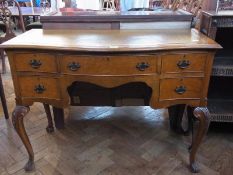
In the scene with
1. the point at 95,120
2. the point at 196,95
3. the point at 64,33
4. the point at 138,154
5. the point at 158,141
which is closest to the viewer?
the point at 196,95

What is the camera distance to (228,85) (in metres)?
1.80

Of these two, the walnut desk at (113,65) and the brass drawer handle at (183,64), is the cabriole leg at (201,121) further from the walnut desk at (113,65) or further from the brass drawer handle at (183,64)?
the brass drawer handle at (183,64)

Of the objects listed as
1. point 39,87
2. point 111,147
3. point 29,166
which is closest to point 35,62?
point 39,87

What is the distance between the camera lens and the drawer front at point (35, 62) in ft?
3.82

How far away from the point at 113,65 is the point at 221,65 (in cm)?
77

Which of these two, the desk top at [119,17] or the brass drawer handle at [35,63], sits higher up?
the desk top at [119,17]

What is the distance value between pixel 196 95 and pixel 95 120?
3.12 feet

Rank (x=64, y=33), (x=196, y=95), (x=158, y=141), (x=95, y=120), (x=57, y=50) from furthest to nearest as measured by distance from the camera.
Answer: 1. (x=95, y=120)
2. (x=158, y=141)
3. (x=64, y=33)
4. (x=196, y=95)
5. (x=57, y=50)

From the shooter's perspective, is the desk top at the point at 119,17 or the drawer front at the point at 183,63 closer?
the drawer front at the point at 183,63

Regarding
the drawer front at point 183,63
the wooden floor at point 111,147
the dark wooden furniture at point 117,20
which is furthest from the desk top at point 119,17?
the wooden floor at point 111,147

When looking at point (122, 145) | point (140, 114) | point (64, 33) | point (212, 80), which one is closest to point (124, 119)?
point (140, 114)

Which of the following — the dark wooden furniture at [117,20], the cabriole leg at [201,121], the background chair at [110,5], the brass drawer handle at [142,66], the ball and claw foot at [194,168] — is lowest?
the ball and claw foot at [194,168]

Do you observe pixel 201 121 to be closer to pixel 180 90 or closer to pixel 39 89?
pixel 180 90

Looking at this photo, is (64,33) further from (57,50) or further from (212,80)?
(212,80)
